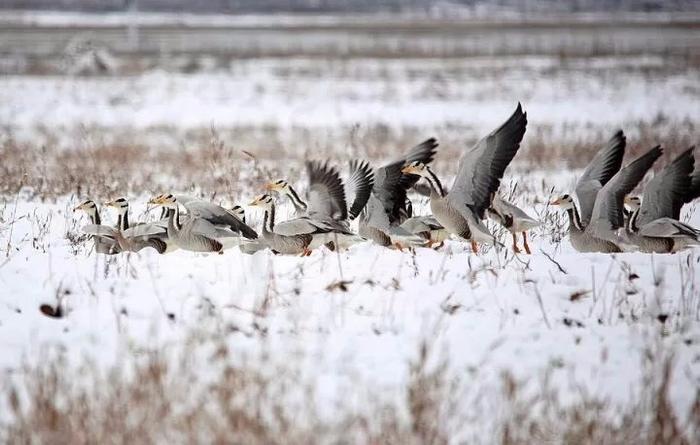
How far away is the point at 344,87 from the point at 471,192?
16473mm

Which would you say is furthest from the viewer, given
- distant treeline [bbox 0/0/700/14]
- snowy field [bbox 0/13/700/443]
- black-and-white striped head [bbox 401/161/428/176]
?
distant treeline [bbox 0/0/700/14]

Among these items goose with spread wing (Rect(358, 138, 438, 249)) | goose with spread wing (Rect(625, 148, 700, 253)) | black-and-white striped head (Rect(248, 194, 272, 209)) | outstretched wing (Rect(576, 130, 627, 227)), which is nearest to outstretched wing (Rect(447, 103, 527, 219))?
goose with spread wing (Rect(358, 138, 438, 249))

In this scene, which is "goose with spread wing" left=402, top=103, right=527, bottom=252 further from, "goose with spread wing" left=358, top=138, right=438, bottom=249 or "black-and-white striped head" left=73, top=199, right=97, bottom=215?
"black-and-white striped head" left=73, top=199, right=97, bottom=215

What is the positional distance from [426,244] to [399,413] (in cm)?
310

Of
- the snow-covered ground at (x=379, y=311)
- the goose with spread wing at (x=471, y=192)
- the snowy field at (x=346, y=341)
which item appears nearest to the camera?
the snowy field at (x=346, y=341)

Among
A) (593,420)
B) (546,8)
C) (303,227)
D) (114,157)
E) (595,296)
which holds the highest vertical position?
(546,8)

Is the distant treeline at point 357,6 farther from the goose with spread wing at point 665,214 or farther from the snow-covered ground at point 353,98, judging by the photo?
the goose with spread wing at point 665,214

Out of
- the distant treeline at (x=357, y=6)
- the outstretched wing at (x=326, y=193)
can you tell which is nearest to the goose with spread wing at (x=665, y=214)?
the outstretched wing at (x=326, y=193)

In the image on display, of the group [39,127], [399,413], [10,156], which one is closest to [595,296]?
[399,413]

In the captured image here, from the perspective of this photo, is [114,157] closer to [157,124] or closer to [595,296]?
[157,124]

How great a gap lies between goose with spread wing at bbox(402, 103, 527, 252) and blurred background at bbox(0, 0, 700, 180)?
497cm

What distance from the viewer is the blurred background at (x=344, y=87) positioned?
17188mm

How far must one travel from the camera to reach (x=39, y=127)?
18266 mm

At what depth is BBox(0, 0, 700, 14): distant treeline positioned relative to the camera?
182 ft
